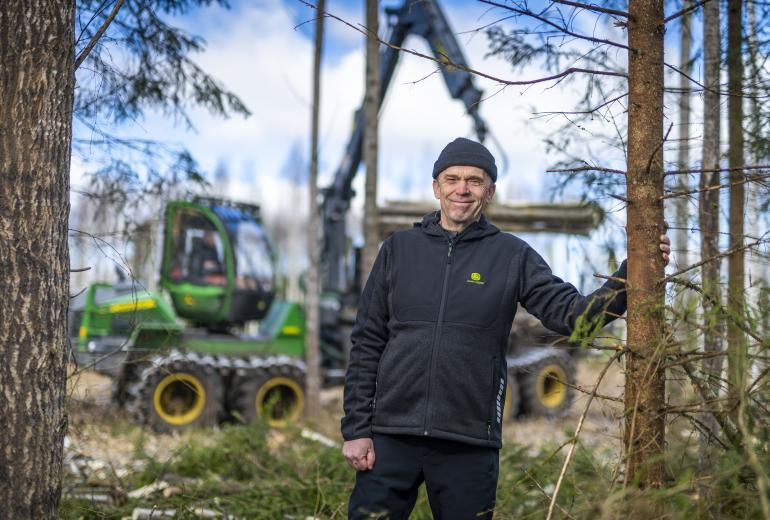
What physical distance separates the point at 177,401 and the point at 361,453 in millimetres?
7969

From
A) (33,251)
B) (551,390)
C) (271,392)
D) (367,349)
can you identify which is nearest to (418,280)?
(367,349)

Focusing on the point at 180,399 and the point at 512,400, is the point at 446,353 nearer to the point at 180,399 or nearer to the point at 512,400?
the point at 180,399

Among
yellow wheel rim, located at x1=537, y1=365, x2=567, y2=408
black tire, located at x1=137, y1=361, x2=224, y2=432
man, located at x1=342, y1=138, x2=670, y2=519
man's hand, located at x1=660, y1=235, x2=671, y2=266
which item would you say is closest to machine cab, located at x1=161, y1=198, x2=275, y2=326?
black tire, located at x1=137, y1=361, x2=224, y2=432

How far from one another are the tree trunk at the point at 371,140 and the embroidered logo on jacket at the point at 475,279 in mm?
6469

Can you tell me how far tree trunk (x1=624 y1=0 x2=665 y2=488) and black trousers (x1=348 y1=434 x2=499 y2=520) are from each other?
0.61 m

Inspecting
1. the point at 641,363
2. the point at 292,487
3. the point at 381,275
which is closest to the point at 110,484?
the point at 292,487

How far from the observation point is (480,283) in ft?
10.1

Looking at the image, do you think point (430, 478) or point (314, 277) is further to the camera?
point (314, 277)

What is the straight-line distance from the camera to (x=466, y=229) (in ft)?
10.4

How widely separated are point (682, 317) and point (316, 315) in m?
8.78

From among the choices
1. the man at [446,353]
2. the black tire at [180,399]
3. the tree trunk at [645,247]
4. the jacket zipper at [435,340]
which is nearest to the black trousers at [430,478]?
the man at [446,353]

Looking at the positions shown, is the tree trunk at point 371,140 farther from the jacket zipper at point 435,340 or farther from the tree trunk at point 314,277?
the jacket zipper at point 435,340

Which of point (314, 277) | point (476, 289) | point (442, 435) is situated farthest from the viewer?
point (314, 277)

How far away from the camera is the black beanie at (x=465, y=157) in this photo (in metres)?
3.14
